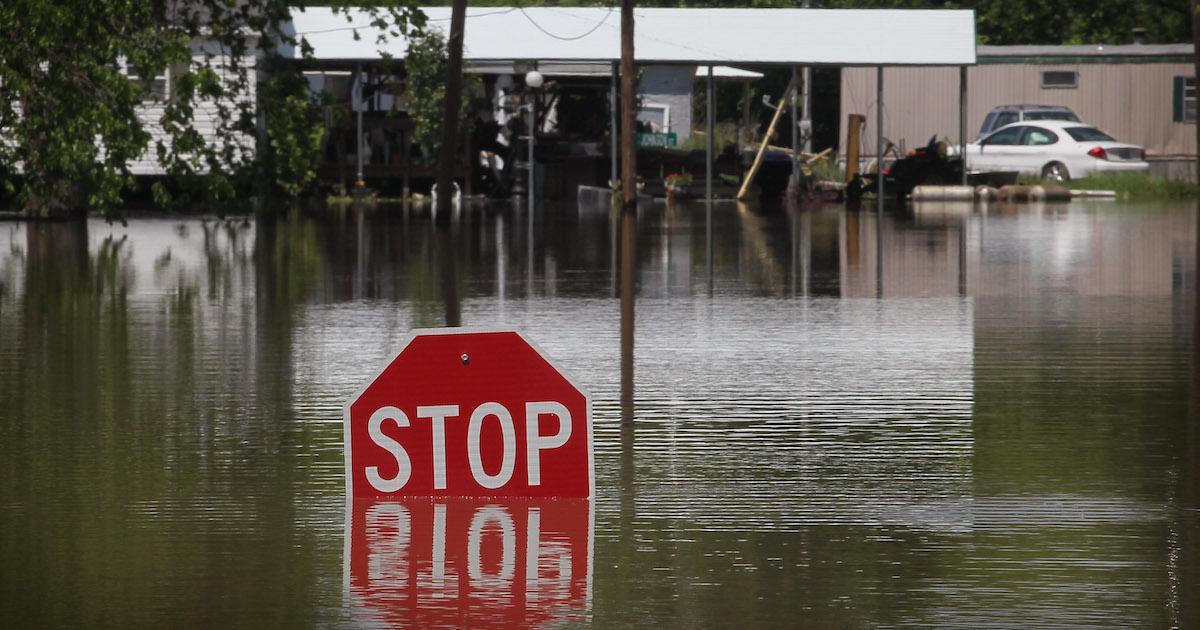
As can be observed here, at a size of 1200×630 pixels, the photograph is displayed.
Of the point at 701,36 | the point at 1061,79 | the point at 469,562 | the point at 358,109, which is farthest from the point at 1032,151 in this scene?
the point at 469,562

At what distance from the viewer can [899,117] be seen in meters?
52.2

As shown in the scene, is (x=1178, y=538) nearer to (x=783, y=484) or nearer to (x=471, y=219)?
(x=783, y=484)

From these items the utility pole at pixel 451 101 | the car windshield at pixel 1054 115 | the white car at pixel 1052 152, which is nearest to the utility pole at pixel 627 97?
the utility pole at pixel 451 101

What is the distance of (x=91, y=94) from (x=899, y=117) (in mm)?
33682

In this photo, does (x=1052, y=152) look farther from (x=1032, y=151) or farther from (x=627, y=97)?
(x=627, y=97)

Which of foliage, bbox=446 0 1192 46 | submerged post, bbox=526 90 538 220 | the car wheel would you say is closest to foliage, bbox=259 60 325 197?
submerged post, bbox=526 90 538 220

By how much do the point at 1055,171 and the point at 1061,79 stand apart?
269 inches

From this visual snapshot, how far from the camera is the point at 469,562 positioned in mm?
6781

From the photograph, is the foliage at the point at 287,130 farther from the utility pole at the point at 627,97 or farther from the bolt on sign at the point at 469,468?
the bolt on sign at the point at 469,468

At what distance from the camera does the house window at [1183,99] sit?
52250 mm

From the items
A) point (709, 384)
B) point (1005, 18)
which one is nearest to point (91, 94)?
point (709, 384)

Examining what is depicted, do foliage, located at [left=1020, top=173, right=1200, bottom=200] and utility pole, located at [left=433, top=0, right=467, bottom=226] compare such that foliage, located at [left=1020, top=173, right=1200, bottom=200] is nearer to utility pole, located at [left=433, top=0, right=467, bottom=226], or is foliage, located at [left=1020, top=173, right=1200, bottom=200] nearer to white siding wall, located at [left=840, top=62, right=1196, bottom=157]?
white siding wall, located at [left=840, top=62, right=1196, bottom=157]

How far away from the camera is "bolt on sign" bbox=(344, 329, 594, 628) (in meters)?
6.81

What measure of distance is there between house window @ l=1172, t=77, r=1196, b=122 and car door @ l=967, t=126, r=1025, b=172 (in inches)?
315
